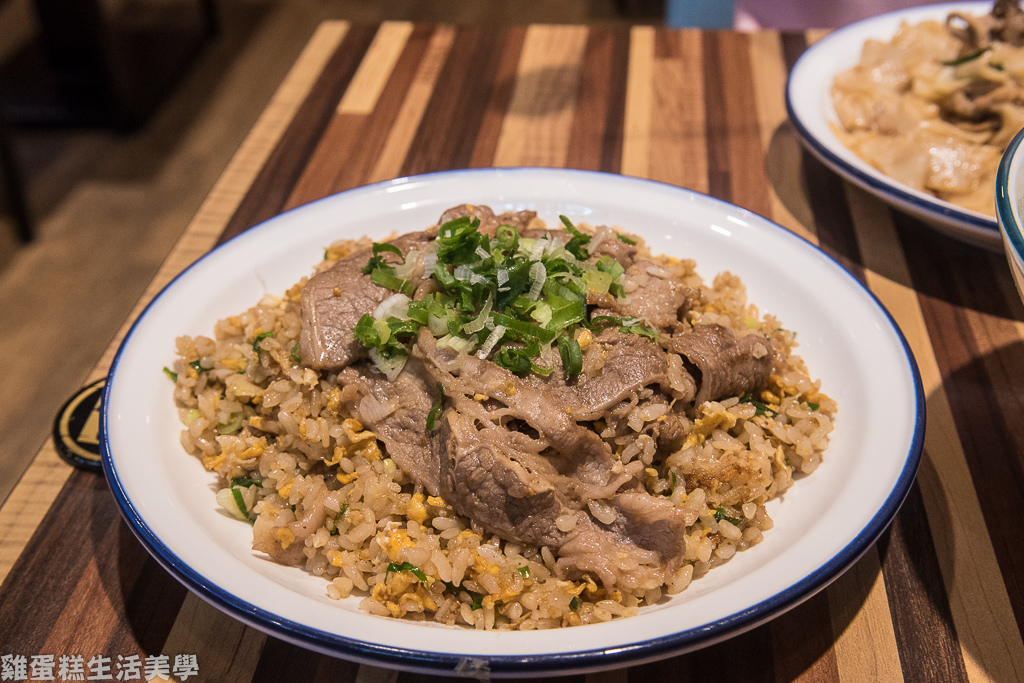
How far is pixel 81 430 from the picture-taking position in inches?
96.3

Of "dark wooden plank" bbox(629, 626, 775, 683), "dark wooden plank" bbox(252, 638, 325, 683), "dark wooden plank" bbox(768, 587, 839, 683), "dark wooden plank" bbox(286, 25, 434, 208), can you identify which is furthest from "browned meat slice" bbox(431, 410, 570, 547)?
"dark wooden plank" bbox(286, 25, 434, 208)

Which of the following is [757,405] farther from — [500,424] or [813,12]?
[813,12]

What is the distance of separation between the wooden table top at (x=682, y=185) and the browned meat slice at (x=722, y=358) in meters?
0.56

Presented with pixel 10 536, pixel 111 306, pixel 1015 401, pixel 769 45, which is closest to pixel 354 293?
pixel 10 536

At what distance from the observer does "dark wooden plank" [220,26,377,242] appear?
339 centimetres

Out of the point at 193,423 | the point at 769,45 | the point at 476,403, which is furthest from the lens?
the point at 769,45

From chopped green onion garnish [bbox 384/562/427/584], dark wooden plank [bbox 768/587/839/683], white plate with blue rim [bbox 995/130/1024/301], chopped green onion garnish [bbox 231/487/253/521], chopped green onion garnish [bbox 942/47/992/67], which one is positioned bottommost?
dark wooden plank [bbox 768/587/839/683]

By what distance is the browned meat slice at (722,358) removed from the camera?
2.23 meters

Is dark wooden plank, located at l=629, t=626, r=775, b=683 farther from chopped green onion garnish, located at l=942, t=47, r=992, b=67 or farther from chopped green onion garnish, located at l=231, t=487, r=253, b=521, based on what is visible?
chopped green onion garnish, located at l=942, t=47, r=992, b=67

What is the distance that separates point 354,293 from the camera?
236 cm

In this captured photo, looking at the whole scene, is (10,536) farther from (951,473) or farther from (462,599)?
(951,473)

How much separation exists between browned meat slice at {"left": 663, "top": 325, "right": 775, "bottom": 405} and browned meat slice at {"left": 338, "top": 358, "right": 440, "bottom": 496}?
0.73 m

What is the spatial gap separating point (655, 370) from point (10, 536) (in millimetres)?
1863

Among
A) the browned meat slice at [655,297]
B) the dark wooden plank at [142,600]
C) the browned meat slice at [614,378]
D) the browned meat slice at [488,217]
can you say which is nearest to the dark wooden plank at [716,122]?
the browned meat slice at [655,297]
